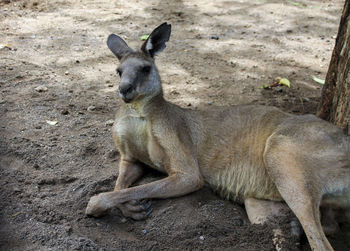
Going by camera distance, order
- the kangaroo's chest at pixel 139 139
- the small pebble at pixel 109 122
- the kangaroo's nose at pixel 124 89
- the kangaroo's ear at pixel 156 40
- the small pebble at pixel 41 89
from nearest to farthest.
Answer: the kangaroo's nose at pixel 124 89 < the kangaroo's chest at pixel 139 139 < the kangaroo's ear at pixel 156 40 < the small pebble at pixel 109 122 < the small pebble at pixel 41 89

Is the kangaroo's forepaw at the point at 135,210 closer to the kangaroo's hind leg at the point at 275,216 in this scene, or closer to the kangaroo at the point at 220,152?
the kangaroo at the point at 220,152

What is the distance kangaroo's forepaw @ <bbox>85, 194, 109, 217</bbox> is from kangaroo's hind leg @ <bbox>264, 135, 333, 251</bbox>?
4.78 ft

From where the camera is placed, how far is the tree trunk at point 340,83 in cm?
404

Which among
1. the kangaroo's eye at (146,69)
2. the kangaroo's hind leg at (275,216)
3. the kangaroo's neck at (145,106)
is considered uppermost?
the kangaroo's eye at (146,69)

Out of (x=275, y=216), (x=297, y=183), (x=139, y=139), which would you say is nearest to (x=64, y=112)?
(x=139, y=139)

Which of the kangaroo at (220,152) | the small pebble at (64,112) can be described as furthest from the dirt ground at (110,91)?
the kangaroo at (220,152)

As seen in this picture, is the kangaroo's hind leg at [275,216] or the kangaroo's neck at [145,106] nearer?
the kangaroo's hind leg at [275,216]

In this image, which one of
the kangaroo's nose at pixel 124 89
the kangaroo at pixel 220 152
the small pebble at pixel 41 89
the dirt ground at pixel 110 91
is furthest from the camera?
the small pebble at pixel 41 89

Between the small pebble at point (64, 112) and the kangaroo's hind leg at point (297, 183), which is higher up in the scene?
the kangaroo's hind leg at point (297, 183)

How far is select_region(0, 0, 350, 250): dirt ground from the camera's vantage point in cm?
325

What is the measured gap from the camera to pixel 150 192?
3531 millimetres

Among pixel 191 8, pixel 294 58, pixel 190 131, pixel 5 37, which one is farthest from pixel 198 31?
pixel 190 131

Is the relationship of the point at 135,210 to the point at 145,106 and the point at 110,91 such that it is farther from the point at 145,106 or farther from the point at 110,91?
the point at 110,91

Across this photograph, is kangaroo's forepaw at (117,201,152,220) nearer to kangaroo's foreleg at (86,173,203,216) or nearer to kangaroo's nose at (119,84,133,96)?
kangaroo's foreleg at (86,173,203,216)
